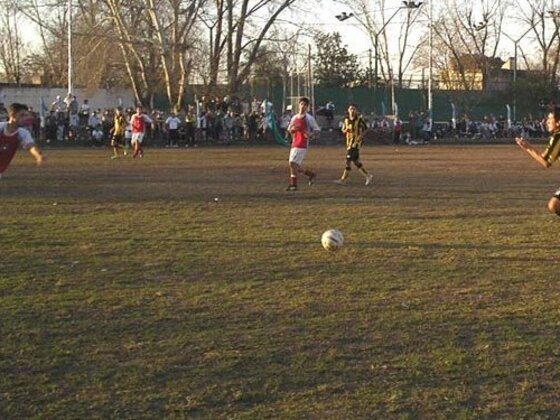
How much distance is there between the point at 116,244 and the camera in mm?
11133

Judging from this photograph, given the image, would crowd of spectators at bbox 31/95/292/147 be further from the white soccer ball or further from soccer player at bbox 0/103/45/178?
the white soccer ball

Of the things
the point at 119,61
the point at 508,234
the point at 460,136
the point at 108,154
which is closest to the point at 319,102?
the point at 460,136

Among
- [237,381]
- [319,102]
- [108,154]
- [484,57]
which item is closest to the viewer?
[237,381]

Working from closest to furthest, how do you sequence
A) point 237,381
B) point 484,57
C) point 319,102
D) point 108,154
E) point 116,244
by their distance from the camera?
1. point 237,381
2. point 116,244
3. point 108,154
4. point 319,102
5. point 484,57

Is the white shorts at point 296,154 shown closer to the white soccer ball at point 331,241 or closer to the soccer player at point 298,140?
the soccer player at point 298,140

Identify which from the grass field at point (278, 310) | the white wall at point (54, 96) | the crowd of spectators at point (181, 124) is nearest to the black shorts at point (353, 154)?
the grass field at point (278, 310)

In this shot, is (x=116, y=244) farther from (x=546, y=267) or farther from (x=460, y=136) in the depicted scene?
(x=460, y=136)

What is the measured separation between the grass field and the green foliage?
59.1m

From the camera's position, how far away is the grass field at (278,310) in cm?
541

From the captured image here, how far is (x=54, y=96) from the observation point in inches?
1918

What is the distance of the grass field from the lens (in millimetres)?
5406

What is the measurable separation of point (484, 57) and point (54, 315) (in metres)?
66.0

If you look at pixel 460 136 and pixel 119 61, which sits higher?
pixel 119 61

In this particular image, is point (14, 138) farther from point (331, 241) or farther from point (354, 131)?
point (354, 131)
